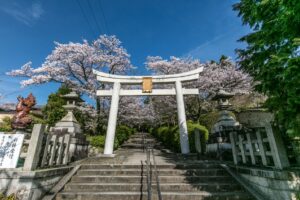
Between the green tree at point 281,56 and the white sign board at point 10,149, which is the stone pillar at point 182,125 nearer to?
the green tree at point 281,56

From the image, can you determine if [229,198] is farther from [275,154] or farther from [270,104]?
[270,104]

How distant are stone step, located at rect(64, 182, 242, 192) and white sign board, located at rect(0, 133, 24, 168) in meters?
1.48

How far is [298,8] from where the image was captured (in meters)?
2.76

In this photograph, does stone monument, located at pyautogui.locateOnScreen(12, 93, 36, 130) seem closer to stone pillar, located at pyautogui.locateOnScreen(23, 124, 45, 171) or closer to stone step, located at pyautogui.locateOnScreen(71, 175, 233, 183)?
stone pillar, located at pyautogui.locateOnScreen(23, 124, 45, 171)

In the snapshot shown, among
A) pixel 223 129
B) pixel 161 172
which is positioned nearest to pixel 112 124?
pixel 161 172

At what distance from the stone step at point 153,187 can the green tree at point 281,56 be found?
2319 mm

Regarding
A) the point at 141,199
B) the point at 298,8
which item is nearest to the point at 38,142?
the point at 141,199

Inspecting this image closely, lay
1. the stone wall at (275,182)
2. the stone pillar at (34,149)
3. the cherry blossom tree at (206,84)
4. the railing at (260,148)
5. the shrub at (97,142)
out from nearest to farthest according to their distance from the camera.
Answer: the stone wall at (275,182) < the railing at (260,148) < the stone pillar at (34,149) < the shrub at (97,142) < the cherry blossom tree at (206,84)

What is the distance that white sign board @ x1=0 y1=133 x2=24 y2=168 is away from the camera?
4.16 meters

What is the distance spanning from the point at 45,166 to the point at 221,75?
13122mm

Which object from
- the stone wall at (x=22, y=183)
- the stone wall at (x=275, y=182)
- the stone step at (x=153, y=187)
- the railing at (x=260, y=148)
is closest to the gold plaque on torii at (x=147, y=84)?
the railing at (x=260, y=148)

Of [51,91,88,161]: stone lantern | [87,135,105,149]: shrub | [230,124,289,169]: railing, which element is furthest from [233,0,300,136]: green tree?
[87,135,105,149]: shrub

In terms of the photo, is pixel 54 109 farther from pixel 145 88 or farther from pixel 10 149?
pixel 10 149

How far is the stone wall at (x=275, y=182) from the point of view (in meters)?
3.25
